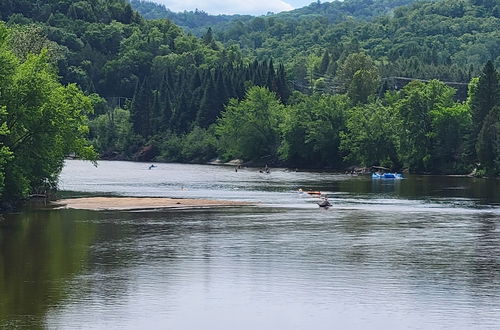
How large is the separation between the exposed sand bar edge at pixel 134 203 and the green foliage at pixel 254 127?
90.2m

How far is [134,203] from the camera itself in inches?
3484

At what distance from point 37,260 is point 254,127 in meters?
131

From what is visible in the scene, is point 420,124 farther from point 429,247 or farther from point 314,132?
point 429,247

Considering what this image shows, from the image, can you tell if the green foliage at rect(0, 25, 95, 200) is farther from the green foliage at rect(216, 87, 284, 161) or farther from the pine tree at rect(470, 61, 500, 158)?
the green foliage at rect(216, 87, 284, 161)

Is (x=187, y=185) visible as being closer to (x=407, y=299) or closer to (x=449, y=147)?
(x=449, y=147)

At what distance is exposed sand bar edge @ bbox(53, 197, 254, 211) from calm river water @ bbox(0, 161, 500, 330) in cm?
418

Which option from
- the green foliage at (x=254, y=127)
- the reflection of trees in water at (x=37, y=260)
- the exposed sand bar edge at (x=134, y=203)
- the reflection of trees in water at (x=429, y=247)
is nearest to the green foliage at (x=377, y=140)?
the green foliage at (x=254, y=127)

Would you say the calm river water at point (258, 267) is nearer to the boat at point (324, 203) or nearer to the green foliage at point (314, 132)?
the boat at point (324, 203)

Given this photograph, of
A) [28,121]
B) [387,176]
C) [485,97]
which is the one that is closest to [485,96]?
[485,97]

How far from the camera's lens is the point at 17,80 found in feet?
254

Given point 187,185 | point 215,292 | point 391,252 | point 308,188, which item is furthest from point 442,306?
point 187,185

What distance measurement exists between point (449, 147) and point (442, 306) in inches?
4352

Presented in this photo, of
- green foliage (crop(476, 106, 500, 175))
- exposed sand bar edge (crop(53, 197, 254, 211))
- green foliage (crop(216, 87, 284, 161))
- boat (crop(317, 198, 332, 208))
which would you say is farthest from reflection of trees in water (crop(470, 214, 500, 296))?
green foliage (crop(216, 87, 284, 161))

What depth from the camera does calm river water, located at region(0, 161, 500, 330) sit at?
40.0m
